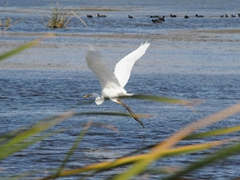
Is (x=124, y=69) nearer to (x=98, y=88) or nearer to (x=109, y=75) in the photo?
(x=109, y=75)

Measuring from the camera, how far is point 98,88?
13977 millimetres

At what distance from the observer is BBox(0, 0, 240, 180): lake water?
7891mm

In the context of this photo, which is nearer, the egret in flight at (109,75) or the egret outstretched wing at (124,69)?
the egret in flight at (109,75)

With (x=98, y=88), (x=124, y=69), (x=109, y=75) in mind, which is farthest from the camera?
(x=98, y=88)

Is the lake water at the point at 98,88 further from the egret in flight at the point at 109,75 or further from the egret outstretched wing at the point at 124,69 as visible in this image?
the egret outstretched wing at the point at 124,69

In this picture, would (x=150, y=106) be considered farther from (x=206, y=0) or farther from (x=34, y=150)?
(x=206, y=0)

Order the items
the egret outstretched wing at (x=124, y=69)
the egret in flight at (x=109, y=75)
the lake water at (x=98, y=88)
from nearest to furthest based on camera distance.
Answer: the egret in flight at (x=109, y=75), the egret outstretched wing at (x=124, y=69), the lake water at (x=98, y=88)

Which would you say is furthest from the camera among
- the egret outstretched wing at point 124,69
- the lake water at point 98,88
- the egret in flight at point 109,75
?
the lake water at point 98,88

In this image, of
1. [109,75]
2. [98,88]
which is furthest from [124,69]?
[98,88]

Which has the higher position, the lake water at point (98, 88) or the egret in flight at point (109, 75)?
the egret in flight at point (109, 75)

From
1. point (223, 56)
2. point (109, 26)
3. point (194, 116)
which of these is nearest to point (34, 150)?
point (194, 116)

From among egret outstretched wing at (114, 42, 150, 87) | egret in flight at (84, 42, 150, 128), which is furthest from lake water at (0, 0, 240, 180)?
egret outstretched wing at (114, 42, 150, 87)

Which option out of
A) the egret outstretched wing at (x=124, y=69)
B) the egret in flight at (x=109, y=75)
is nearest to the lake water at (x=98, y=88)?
the egret in flight at (x=109, y=75)

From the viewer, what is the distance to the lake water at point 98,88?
789 cm
